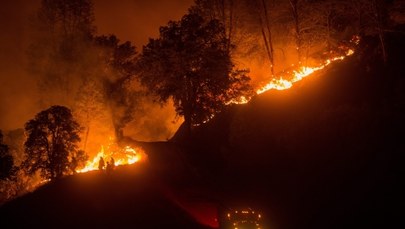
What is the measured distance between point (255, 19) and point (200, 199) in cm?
2152

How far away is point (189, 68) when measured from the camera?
25.4 metres

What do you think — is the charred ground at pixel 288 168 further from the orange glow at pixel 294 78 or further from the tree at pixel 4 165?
the tree at pixel 4 165

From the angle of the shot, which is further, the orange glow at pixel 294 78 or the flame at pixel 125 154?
the orange glow at pixel 294 78

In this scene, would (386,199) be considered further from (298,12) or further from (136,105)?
(136,105)

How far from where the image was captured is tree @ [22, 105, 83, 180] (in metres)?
27.3

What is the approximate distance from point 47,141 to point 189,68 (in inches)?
400

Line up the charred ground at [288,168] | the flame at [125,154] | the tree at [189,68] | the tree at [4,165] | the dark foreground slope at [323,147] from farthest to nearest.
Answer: the tree at [4,165] < the flame at [125,154] < the tree at [189,68] < the charred ground at [288,168] < the dark foreground slope at [323,147]

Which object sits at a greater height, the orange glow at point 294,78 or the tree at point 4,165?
the orange glow at point 294,78

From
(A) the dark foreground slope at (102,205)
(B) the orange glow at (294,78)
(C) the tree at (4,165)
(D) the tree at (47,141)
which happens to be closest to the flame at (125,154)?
(A) the dark foreground slope at (102,205)

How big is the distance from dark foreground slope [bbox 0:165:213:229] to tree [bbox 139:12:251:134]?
201 inches

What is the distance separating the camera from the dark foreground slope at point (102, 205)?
19453 mm

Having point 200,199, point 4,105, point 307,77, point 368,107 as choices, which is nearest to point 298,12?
point 307,77

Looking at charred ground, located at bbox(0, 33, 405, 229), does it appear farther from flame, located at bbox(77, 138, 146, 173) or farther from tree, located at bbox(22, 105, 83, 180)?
tree, located at bbox(22, 105, 83, 180)

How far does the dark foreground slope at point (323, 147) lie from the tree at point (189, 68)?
2.08 meters
